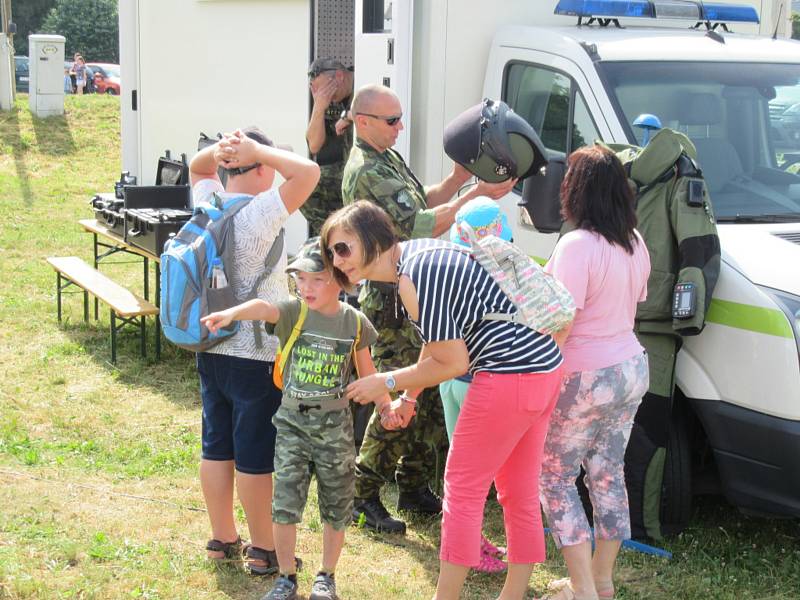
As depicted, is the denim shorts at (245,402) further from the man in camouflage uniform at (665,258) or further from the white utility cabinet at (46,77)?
the white utility cabinet at (46,77)

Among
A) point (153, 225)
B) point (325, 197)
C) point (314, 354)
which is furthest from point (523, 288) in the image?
point (153, 225)

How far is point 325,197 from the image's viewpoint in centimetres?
604

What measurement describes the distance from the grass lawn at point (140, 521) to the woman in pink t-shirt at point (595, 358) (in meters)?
0.47

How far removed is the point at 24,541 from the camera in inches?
175

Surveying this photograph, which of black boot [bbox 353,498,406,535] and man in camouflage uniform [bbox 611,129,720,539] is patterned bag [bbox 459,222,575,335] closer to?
man in camouflage uniform [bbox 611,129,720,539]

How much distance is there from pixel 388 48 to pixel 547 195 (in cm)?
154

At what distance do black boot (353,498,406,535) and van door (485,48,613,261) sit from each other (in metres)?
1.34

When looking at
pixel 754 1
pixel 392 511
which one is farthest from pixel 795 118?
pixel 392 511

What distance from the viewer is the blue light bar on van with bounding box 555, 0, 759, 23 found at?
17.8 feet

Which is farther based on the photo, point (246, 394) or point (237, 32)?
point (237, 32)

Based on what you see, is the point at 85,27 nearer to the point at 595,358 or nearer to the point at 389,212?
the point at 389,212

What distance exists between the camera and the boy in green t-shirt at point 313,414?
3.83 m

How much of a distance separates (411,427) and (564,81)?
177cm

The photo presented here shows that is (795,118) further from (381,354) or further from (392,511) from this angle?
(392,511)
